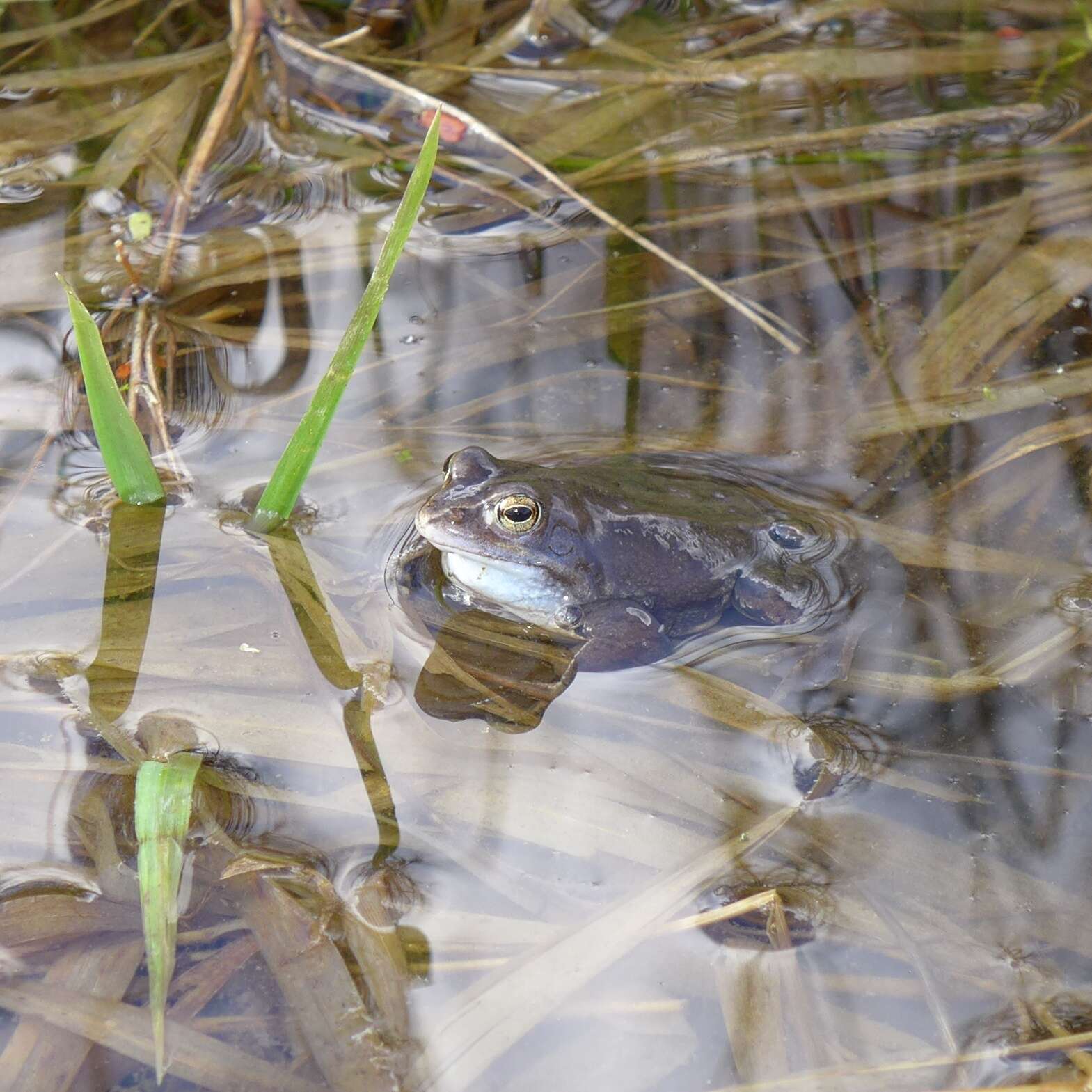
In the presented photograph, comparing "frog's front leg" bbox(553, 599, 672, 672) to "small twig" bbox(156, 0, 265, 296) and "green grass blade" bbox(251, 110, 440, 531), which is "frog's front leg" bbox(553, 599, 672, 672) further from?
"small twig" bbox(156, 0, 265, 296)

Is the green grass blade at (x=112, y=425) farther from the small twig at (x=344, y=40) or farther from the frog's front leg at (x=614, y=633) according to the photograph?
the small twig at (x=344, y=40)

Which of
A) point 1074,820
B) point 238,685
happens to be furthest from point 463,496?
point 1074,820

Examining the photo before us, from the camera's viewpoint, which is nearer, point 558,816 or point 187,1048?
point 187,1048

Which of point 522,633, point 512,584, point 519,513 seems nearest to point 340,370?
point 519,513

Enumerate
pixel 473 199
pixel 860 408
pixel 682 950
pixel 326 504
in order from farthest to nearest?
1. pixel 473 199
2. pixel 860 408
3. pixel 326 504
4. pixel 682 950

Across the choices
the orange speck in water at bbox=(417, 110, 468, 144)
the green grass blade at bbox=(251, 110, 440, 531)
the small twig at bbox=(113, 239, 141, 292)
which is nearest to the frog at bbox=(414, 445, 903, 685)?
the green grass blade at bbox=(251, 110, 440, 531)

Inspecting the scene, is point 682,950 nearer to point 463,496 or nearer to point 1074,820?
point 1074,820
